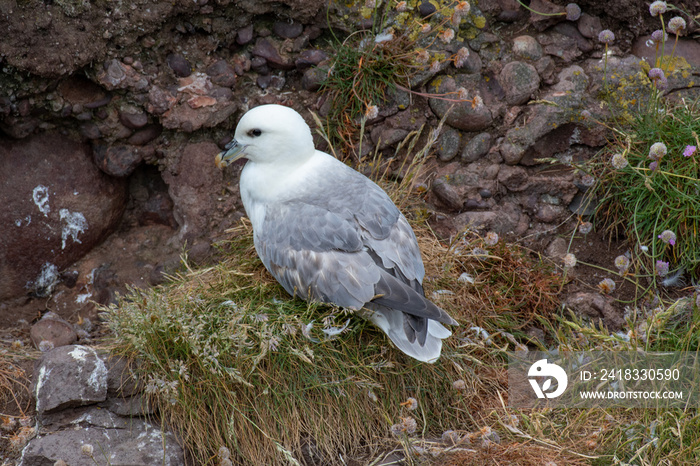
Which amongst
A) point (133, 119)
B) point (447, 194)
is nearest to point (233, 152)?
point (133, 119)

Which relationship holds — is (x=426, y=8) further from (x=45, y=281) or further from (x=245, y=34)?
(x=45, y=281)

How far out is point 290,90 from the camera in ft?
12.5

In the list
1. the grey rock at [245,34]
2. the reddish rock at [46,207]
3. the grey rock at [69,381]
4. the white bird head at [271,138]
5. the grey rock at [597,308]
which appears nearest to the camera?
the grey rock at [69,381]

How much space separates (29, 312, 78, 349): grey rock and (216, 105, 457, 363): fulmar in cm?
119

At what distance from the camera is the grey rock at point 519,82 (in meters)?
3.69

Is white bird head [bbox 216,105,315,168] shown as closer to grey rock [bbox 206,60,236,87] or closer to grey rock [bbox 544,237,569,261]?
grey rock [bbox 206,60,236,87]

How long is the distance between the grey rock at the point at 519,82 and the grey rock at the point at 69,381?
8.17 feet

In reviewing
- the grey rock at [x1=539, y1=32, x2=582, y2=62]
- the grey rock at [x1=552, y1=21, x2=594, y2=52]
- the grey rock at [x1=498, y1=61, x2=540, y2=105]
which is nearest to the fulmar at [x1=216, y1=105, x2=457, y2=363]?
the grey rock at [x1=498, y1=61, x2=540, y2=105]

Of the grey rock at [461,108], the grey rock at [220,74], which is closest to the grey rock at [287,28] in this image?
the grey rock at [220,74]

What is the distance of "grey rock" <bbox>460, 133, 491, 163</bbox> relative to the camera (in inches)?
146

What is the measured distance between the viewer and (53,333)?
11.1 feet

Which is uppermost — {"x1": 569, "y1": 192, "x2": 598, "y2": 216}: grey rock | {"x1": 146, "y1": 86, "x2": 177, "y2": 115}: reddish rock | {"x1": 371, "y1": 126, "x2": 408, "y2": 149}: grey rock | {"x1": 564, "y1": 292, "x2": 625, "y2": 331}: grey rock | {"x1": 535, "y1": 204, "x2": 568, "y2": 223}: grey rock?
{"x1": 146, "y1": 86, "x2": 177, "y2": 115}: reddish rock

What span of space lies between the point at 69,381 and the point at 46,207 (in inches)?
49.4

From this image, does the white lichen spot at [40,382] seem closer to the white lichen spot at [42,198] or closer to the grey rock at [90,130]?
the white lichen spot at [42,198]
